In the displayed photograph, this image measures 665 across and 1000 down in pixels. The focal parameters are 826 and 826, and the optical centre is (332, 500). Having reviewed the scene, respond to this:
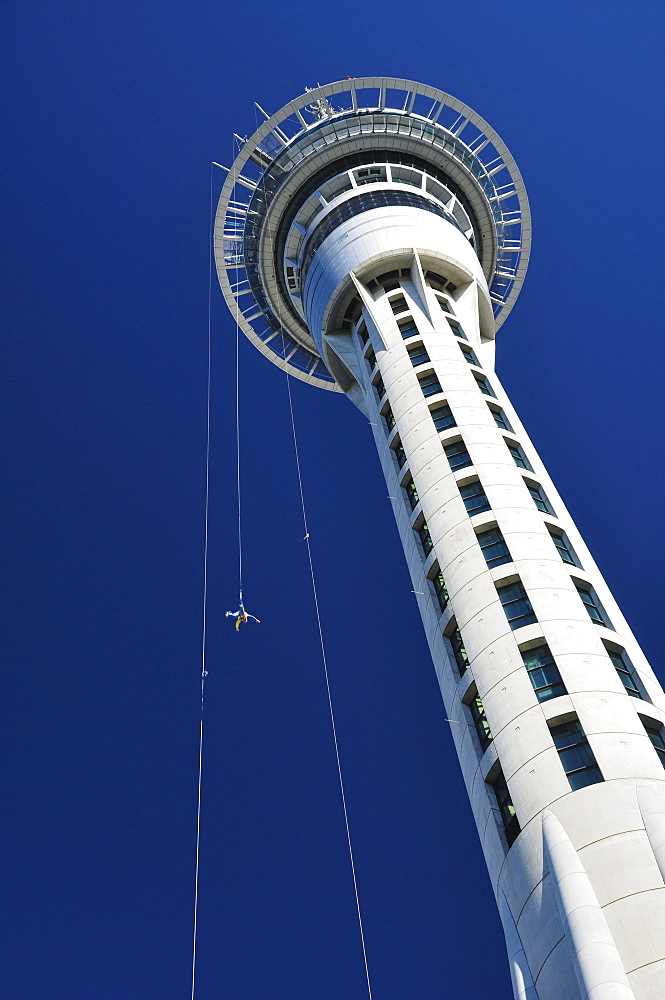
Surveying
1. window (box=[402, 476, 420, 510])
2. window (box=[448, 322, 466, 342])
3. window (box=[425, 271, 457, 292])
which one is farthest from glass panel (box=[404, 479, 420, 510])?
window (box=[425, 271, 457, 292])

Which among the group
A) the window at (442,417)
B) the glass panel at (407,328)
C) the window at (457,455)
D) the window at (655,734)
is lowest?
the window at (655,734)

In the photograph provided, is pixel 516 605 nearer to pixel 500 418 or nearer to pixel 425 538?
pixel 425 538

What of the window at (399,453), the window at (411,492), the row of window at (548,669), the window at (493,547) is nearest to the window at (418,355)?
the window at (399,453)

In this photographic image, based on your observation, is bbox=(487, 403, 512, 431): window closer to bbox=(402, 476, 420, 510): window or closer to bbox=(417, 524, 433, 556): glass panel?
bbox=(402, 476, 420, 510): window

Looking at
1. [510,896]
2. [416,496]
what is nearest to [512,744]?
[510,896]

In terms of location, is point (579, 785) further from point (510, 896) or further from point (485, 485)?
point (485, 485)

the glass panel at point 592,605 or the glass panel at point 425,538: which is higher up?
the glass panel at point 425,538

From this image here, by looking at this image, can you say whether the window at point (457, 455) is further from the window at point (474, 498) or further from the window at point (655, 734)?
the window at point (655, 734)

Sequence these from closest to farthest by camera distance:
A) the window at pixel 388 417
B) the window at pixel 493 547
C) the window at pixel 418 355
A: 1. the window at pixel 493 547
2. the window at pixel 388 417
3. the window at pixel 418 355
